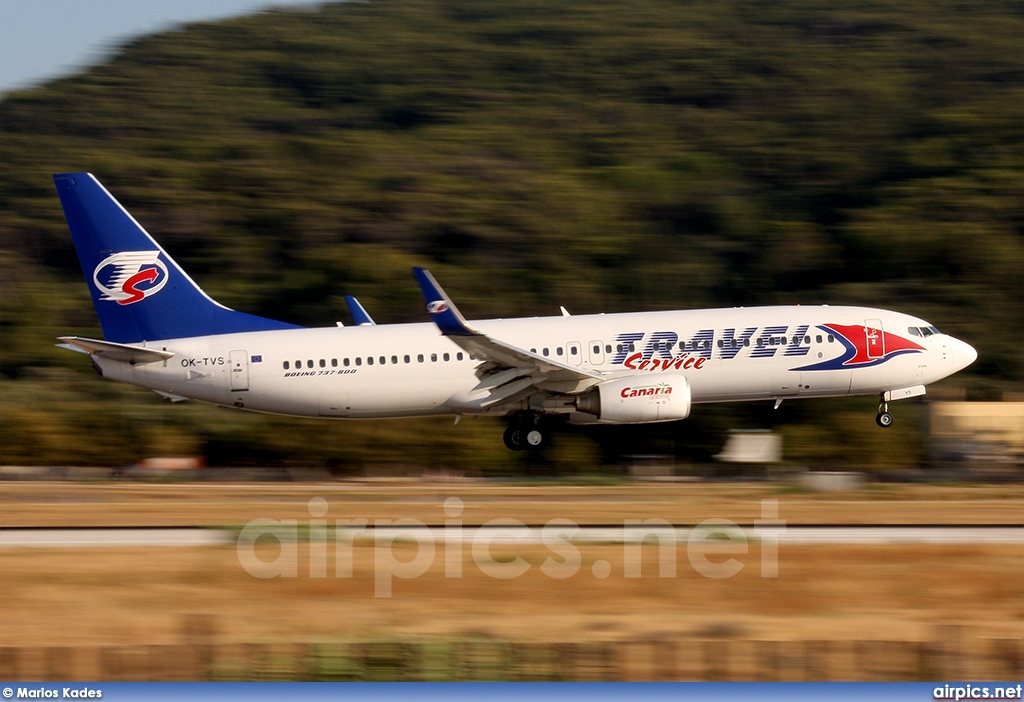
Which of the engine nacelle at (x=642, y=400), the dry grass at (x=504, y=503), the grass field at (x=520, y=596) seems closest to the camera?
the grass field at (x=520, y=596)

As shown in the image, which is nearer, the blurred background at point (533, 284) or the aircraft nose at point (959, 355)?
the blurred background at point (533, 284)

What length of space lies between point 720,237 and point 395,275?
23431 millimetres

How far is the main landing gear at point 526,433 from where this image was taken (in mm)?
33000

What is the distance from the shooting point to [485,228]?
66812 mm

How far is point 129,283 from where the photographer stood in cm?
3341

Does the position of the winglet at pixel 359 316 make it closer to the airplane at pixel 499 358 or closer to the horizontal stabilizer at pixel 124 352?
the airplane at pixel 499 358

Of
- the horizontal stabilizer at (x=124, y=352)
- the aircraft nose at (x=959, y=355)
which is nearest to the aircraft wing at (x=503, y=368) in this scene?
the horizontal stabilizer at (x=124, y=352)

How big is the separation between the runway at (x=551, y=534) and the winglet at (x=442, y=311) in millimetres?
7217

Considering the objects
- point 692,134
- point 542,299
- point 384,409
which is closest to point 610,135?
point 692,134

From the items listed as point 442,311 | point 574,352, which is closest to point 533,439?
point 574,352

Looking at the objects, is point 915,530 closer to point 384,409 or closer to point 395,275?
point 384,409

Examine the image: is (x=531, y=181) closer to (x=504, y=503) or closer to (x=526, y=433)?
(x=526, y=433)

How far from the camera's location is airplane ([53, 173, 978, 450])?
32.2 meters

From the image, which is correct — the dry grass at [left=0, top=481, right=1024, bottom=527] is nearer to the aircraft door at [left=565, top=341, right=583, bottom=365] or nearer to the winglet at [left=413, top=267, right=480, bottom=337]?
the aircraft door at [left=565, top=341, right=583, bottom=365]
